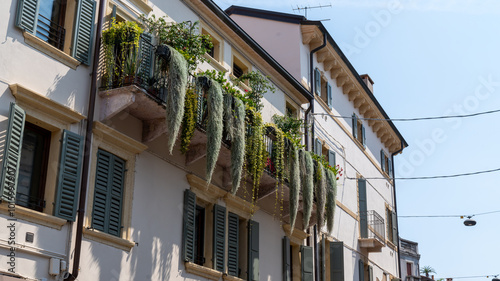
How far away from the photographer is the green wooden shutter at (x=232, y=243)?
669 inches

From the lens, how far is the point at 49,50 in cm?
1238

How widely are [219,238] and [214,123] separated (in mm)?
3058

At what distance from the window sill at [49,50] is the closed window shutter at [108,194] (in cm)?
165

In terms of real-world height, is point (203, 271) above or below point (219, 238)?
below

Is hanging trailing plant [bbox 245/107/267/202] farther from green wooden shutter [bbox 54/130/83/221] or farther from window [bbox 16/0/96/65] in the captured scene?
green wooden shutter [bbox 54/130/83/221]

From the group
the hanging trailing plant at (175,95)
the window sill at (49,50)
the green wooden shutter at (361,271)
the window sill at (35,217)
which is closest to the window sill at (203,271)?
the hanging trailing plant at (175,95)

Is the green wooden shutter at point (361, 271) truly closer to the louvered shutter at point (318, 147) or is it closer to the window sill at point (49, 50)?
the louvered shutter at point (318, 147)

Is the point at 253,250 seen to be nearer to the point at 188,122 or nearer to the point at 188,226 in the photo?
the point at 188,226

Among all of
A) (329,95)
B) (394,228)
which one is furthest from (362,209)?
(394,228)

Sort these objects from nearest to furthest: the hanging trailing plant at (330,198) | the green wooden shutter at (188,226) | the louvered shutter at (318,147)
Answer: the green wooden shutter at (188,226) < the hanging trailing plant at (330,198) < the louvered shutter at (318,147)

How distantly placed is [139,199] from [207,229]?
2826mm

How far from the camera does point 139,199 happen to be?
14102 millimetres

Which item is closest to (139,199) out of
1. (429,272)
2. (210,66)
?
(210,66)

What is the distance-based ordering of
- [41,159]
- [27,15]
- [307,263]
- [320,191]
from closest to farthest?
[27,15]
[41,159]
[320,191]
[307,263]
